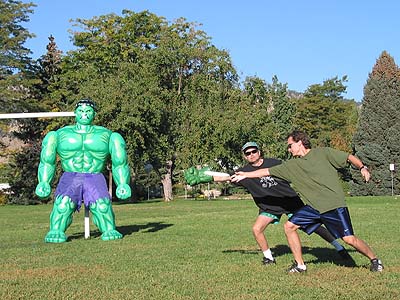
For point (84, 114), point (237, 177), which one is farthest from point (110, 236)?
point (237, 177)

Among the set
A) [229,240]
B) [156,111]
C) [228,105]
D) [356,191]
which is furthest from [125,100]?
[229,240]

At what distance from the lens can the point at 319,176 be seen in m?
7.71

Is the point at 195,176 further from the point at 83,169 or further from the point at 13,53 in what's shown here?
the point at 13,53

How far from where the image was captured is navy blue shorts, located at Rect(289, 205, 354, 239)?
299 inches

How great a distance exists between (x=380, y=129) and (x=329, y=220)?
39.2 m

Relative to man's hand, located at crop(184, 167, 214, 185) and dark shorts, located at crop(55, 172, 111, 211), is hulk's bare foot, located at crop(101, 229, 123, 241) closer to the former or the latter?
dark shorts, located at crop(55, 172, 111, 211)

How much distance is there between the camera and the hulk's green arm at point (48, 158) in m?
13.1

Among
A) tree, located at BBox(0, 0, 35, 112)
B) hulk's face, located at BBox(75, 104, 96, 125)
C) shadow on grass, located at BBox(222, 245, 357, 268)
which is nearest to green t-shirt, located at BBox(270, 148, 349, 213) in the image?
shadow on grass, located at BBox(222, 245, 357, 268)

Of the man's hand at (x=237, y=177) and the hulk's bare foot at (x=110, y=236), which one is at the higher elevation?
the man's hand at (x=237, y=177)

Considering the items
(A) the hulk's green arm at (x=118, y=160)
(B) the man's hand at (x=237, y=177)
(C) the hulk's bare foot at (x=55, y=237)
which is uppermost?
(A) the hulk's green arm at (x=118, y=160)

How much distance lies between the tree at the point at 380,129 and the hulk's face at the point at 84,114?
34.5 metres

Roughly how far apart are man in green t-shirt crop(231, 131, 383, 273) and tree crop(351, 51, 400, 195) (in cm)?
3830

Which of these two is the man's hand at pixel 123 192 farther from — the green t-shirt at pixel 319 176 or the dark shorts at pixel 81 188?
the green t-shirt at pixel 319 176

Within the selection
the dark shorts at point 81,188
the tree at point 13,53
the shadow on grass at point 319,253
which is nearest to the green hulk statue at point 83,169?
the dark shorts at point 81,188
